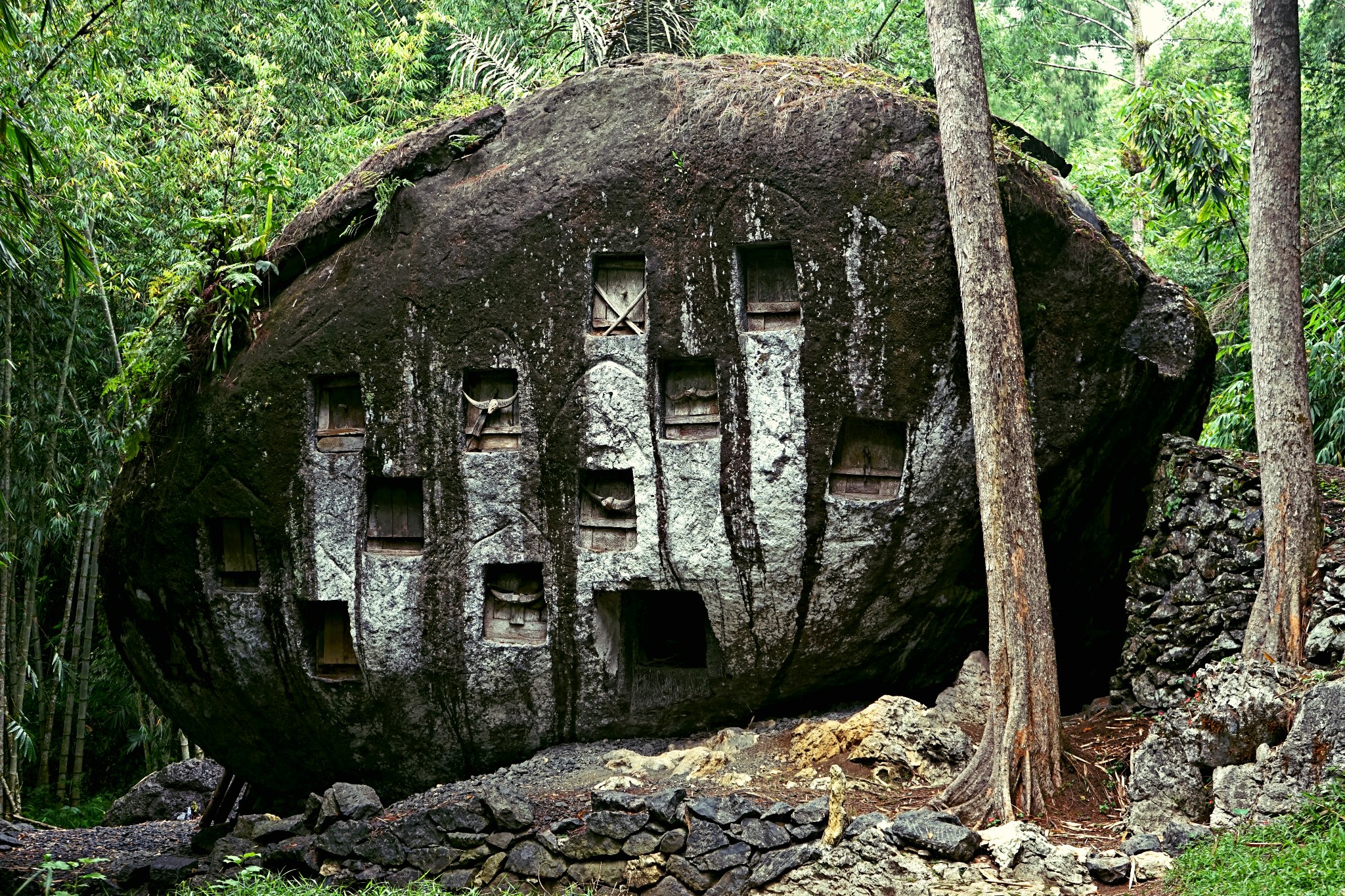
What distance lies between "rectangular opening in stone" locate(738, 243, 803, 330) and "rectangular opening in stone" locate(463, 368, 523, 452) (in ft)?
6.98

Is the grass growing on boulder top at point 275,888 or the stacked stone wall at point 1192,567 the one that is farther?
the stacked stone wall at point 1192,567

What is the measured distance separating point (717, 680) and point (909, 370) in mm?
3109

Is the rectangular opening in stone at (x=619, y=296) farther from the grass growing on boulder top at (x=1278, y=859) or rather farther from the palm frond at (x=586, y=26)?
the grass growing on boulder top at (x=1278, y=859)

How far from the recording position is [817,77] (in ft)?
31.7

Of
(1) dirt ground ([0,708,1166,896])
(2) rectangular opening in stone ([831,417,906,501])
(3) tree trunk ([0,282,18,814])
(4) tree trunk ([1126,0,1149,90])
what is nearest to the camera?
(1) dirt ground ([0,708,1166,896])

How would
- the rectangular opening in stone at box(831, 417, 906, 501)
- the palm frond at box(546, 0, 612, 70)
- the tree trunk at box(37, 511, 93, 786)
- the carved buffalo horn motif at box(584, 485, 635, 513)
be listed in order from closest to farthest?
the rectangular opening in stone at box(831, 417, 906, 501) → the carved buffalo horn motif at box(584, 485, 635, 513) → the palm frond at box(546, 0, 612, 70) → the tree trunk at box(37, 511, 93, 786)

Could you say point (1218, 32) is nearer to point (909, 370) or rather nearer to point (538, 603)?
point (909, 370)

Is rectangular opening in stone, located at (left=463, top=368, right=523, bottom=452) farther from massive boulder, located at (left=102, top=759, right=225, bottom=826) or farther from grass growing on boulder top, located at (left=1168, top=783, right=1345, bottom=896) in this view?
massive boulder, located at (left=102, top=759, right=225, bottom=826)

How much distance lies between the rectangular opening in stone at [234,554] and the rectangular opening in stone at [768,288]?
5030 mm

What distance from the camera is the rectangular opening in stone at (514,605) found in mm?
9984

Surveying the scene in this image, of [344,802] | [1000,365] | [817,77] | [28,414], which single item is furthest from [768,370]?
[28,414]

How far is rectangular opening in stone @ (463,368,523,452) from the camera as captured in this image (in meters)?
9.85

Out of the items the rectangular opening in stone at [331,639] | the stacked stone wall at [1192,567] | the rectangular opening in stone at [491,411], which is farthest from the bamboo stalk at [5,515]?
the stacked stone wall at [1192,567]

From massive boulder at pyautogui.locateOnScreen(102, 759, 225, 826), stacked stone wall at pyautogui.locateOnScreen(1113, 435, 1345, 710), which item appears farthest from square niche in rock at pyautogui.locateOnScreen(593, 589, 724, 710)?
massive boulder at pyautogui.locateOnScreen(102, 759, 225, 826)
